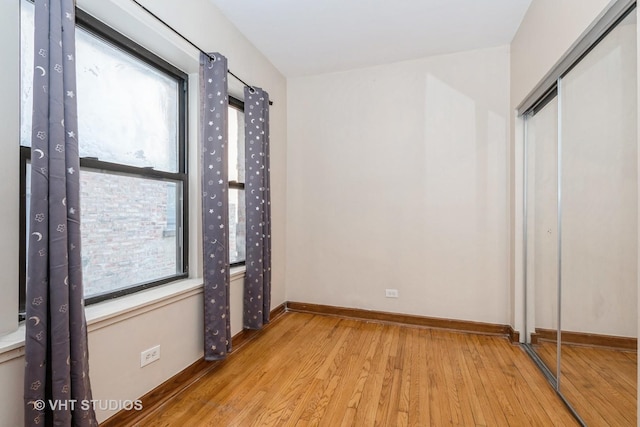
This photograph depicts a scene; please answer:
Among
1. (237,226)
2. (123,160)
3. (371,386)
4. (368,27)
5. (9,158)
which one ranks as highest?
(368,27)

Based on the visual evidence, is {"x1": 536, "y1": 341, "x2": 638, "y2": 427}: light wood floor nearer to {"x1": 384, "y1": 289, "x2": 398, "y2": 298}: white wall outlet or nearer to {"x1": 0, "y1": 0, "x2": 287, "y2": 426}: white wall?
{"x1": 384, "y1": 289, "x2": 398, "y2": 298}: white wall outlet

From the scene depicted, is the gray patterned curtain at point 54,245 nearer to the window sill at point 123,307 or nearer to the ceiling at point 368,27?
the window sill at point 123,307

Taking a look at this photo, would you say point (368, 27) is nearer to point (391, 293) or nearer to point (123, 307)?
point (391, 293)

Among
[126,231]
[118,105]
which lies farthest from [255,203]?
[118,105]

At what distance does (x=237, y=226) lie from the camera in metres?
2.83

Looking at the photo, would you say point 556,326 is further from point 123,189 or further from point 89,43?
point 89,43

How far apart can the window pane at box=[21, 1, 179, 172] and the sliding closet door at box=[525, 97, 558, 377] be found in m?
2.70

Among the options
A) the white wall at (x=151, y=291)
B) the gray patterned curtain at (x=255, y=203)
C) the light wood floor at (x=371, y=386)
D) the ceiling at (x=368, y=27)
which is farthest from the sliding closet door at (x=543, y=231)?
the white wall at (x=151, y=291)

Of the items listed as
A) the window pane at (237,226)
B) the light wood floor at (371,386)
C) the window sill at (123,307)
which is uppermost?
the window pane at (237,226)

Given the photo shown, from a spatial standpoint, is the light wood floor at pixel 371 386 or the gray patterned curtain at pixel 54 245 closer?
the gray patterned curtain at pixel 54 245

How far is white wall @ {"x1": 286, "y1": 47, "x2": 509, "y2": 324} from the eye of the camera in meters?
2.77

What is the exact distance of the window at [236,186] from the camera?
276 cm

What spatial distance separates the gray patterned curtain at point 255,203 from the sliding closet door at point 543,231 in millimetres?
2227

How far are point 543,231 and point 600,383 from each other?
1021 millimetres
